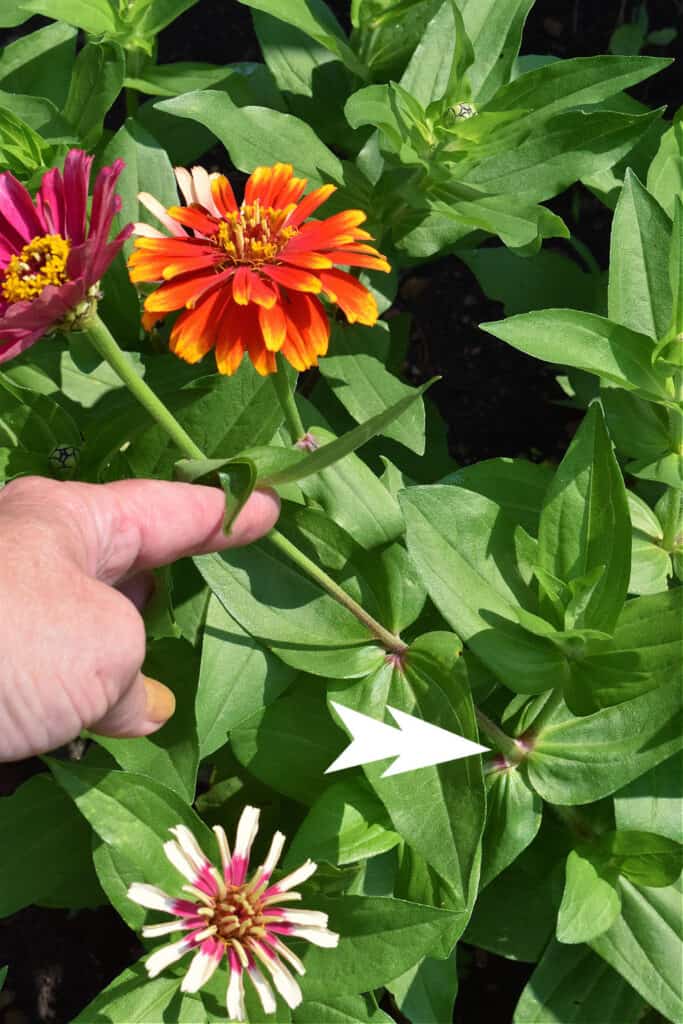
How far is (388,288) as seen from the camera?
1.56 metres

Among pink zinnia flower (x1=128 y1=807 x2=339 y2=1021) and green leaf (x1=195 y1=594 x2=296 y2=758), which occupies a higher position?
green leaf (x1=195 y1=594 x2=296 y2=758)

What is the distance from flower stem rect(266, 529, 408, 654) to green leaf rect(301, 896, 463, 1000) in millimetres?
269

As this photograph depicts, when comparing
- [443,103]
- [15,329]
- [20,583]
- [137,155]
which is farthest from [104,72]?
[20,583]

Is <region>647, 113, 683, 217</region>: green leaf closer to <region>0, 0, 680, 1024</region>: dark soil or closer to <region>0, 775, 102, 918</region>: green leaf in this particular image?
<region>0, 0, 680, 1024</region>: dark soil

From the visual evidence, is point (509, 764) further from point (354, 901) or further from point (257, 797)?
point (257, 797)

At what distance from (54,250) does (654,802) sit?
0.90 m

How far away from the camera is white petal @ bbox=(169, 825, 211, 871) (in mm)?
1002

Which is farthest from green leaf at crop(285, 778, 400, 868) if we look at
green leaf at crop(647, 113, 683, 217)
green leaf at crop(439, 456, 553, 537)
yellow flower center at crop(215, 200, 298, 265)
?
green leaf at crop(647, 113, 683, 217)

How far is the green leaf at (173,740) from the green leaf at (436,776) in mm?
199

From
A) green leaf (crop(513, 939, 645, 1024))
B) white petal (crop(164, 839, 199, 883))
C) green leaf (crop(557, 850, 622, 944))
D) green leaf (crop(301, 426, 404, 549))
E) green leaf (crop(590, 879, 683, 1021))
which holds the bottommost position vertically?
green leaf (crop(513, 939, 645, 1024))

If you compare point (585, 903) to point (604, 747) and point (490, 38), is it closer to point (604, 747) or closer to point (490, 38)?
point (604, 747)

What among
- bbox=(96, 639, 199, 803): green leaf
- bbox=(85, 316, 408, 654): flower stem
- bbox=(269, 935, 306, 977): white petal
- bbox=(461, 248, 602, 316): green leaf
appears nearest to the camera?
bbox=(85, 316, 408, 654): flower stem

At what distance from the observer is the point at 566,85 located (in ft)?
4.34

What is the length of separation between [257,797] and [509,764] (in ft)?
1.36
